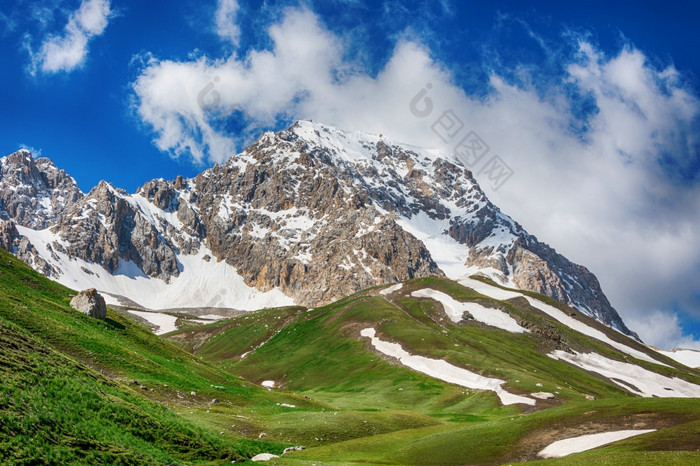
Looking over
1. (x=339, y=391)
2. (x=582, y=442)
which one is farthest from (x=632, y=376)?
(x=582, y=442)

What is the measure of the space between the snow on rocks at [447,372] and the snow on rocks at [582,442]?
4618 centimetres

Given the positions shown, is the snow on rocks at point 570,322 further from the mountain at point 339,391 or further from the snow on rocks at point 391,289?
the snow on rocks at point 391,289

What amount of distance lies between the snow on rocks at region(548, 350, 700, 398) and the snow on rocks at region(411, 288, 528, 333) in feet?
51.6

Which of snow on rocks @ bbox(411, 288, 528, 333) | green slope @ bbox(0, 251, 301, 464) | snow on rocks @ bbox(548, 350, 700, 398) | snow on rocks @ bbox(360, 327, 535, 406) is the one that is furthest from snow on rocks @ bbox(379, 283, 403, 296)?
green slope @ bbox(0, 251, 301, 464)

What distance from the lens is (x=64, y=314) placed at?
181ft

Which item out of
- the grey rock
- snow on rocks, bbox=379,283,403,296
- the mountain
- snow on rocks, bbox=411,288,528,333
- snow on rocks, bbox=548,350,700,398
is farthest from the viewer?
snow on rocks, bbox=379,283,403,296

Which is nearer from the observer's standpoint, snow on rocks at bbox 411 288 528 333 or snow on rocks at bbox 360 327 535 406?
snow on rocks at bbox 360 327 535 406

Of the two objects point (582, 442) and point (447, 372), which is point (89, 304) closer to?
point (582, 442)

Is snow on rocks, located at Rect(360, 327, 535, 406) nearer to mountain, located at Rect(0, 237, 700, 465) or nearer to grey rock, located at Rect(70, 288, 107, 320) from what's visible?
mountain, located at Rect(0, 237, 700, 465)

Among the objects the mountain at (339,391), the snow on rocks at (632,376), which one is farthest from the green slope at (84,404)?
the snow on rocks at (632,376)

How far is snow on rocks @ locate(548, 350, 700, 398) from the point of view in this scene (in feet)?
408

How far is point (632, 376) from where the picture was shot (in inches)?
5197

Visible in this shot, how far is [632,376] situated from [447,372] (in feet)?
209

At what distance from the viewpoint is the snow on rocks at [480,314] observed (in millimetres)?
147375
